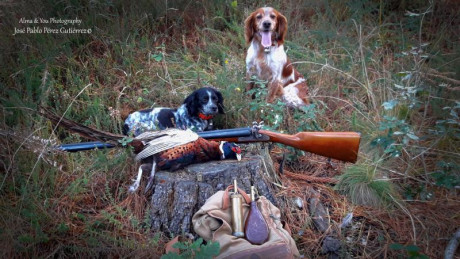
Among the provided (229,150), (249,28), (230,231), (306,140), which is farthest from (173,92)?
(230,231)

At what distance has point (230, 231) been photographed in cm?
318

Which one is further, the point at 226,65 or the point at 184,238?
the point at 226,65

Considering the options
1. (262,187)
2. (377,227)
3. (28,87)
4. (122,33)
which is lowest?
(377,227)

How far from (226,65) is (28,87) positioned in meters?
2.47

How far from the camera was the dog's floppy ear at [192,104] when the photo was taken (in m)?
5.08

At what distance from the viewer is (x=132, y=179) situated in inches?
153

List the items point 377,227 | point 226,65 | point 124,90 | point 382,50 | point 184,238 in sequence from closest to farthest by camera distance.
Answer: point 184,238 → point 377,227 → point 124,90 → point 226,65 → point 382,50

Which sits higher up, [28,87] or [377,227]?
[28,87]

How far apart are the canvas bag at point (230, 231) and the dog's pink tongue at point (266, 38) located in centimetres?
288

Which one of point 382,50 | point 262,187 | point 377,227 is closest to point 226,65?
point 382,50

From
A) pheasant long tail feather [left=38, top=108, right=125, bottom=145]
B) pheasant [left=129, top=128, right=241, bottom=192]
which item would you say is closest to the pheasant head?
pheasant [left=129, top=128, right=241, bottom=192]

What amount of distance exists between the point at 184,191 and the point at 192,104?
1636 mm

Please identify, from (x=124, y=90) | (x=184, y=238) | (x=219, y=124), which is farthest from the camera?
(x=124, y=90)

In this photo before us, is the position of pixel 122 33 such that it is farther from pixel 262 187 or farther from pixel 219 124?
pixel 262 187
